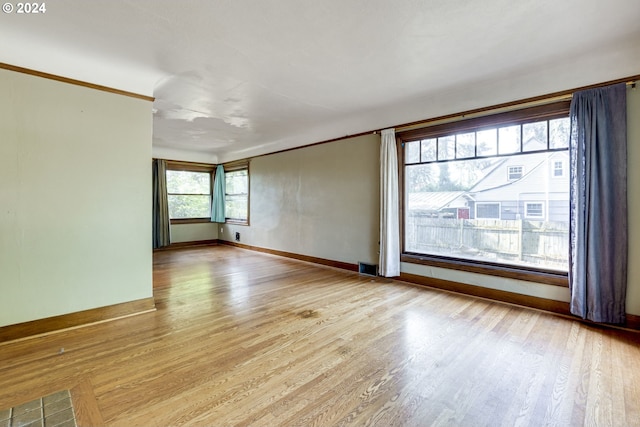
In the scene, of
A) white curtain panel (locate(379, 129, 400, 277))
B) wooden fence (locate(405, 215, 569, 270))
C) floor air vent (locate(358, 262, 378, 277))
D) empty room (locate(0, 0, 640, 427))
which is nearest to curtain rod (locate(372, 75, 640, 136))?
empty room (locate(0, 0, 640, 427))

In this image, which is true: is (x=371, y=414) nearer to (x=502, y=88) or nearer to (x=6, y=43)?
(x=502, y=88)

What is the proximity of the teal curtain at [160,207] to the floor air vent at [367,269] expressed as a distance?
4.91 meters

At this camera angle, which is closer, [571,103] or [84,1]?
[84,1]

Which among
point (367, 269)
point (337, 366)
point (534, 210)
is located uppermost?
point (534, 210)

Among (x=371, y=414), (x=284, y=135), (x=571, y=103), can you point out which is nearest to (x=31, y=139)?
(x=371, y=414)

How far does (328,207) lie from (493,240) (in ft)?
8.99

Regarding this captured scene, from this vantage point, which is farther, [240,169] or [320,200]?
[240,169]

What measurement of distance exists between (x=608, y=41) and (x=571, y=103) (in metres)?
0.54

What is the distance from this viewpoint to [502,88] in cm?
335

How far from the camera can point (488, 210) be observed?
3637 millimetres

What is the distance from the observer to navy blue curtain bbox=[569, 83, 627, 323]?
8.75 ft

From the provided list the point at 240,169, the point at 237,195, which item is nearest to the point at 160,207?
the point at 237,195

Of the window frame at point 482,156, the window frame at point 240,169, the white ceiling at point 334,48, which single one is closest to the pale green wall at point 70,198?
the white ceiling at point 334,48

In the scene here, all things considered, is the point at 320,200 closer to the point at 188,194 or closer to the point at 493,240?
the point at 493,240
